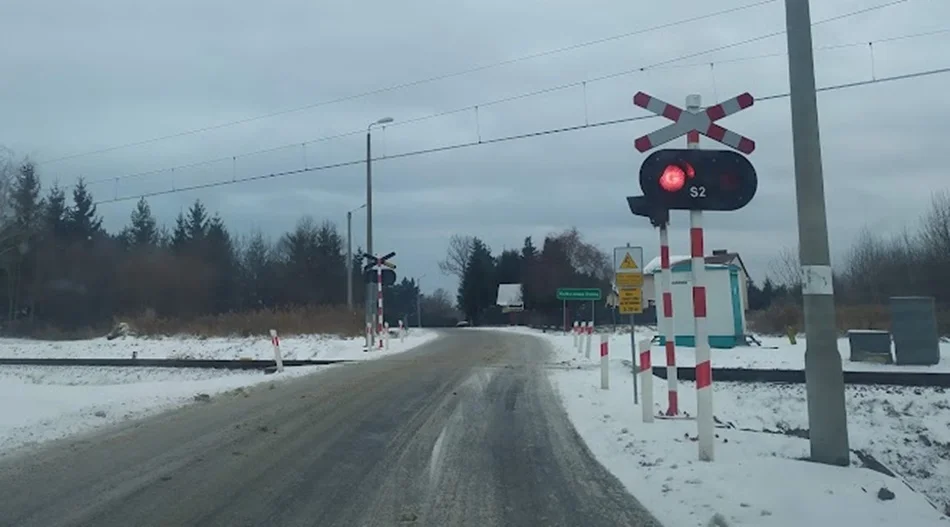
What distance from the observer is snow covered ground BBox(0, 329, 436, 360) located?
34.1 metres

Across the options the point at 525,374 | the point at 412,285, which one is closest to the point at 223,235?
the point at 412,285

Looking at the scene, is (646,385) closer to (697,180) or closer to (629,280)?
(629,280)

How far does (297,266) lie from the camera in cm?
7975

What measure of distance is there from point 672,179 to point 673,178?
15 mm

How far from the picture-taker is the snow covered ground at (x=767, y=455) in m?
7.15

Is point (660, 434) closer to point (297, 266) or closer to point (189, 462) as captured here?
point (189, 462)

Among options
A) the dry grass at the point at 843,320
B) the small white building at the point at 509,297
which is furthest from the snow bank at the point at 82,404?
the small white building at the point at 509,297

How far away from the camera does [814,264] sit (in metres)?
8.51

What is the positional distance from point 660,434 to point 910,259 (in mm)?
50723

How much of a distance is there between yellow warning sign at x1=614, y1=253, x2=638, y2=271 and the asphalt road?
8.42 feet

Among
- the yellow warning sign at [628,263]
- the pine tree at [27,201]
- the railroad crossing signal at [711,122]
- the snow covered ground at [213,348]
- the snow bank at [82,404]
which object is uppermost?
the pine tree at [27,201]

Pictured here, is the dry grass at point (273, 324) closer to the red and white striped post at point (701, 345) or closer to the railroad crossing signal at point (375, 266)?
the railroad crossing signal at point (375, 266)

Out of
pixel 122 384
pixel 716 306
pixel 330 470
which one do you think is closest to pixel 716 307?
pixel 716 306

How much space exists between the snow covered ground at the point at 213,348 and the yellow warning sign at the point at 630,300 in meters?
16.3
